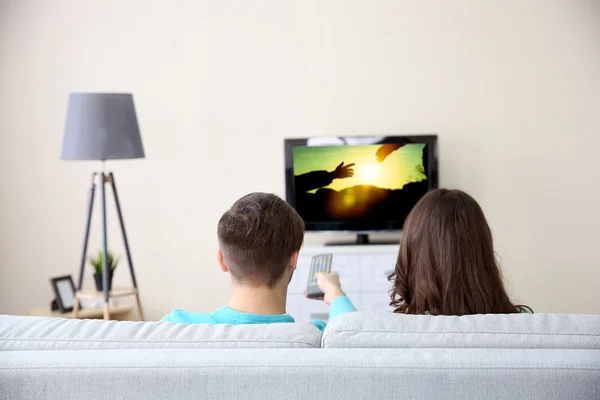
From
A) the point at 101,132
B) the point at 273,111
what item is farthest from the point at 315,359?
the point at 273,111

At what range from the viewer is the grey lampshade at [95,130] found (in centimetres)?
443

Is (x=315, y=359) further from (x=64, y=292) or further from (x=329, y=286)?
(x=64, y=292)

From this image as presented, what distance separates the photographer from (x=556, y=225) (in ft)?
16.8

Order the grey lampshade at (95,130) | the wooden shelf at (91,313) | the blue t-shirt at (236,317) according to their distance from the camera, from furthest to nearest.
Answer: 1. the wooden shelf at (91,313)
2. the grey lampshade at (95,130)
3. the blue t-shirt at (236,317)

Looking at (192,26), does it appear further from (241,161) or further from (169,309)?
(169,309)

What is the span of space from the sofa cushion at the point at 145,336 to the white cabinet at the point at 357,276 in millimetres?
3442

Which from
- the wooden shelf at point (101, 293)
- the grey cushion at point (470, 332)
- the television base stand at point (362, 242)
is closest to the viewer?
the grey cushion at point (470, 332)

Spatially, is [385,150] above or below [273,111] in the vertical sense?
below

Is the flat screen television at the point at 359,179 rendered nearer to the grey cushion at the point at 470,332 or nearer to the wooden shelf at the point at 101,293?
the wooden shelf at the point at 101,293

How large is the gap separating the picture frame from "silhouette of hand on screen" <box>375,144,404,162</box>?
2.07m

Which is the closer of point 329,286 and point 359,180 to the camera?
point 329,286

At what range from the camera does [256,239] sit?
74.9 inches

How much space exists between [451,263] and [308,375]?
0.75m

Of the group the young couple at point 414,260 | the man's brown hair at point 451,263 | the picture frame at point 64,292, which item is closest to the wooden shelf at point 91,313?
the picture frame at point 64,292
